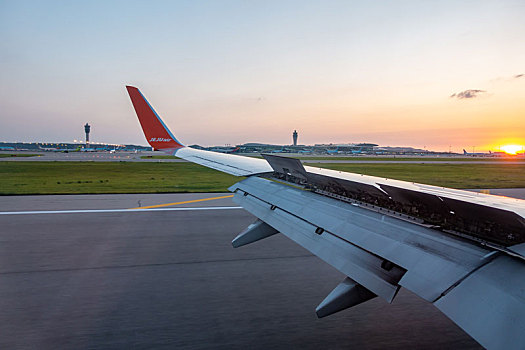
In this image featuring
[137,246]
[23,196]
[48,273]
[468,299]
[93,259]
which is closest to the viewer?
[468,299]

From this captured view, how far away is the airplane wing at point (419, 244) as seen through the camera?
1233 millimetres

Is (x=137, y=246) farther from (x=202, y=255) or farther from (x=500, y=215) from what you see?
(x=500, y=215)

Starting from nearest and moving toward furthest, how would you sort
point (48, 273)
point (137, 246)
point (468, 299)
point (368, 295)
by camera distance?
point (468, 299)
point (368, 295)
point (48, 273)
point (137, 246)

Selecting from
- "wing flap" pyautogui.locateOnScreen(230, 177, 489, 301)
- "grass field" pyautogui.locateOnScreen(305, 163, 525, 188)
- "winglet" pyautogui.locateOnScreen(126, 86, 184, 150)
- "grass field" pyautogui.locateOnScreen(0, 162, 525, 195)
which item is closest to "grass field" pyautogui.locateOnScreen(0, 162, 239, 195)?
"grass field" pyautogui.locateOnScreen(0, 162, 525, 195)

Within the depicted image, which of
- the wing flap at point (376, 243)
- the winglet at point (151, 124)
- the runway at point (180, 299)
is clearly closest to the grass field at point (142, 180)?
the winglet at point (151, 124)

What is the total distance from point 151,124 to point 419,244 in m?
5.50

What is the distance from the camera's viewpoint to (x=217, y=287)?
3723 millimetres

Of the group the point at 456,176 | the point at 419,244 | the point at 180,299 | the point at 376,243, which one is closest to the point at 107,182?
the point at 180,299

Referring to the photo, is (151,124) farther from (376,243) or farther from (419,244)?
(419,244)

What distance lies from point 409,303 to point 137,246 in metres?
4.29

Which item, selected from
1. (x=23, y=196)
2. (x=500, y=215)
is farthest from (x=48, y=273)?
(x=23, y=196)

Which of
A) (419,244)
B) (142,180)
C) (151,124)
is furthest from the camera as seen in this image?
(142,180)

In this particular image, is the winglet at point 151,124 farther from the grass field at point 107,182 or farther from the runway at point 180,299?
the grass field at point 107,182

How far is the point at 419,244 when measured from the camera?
1771 millimetres
